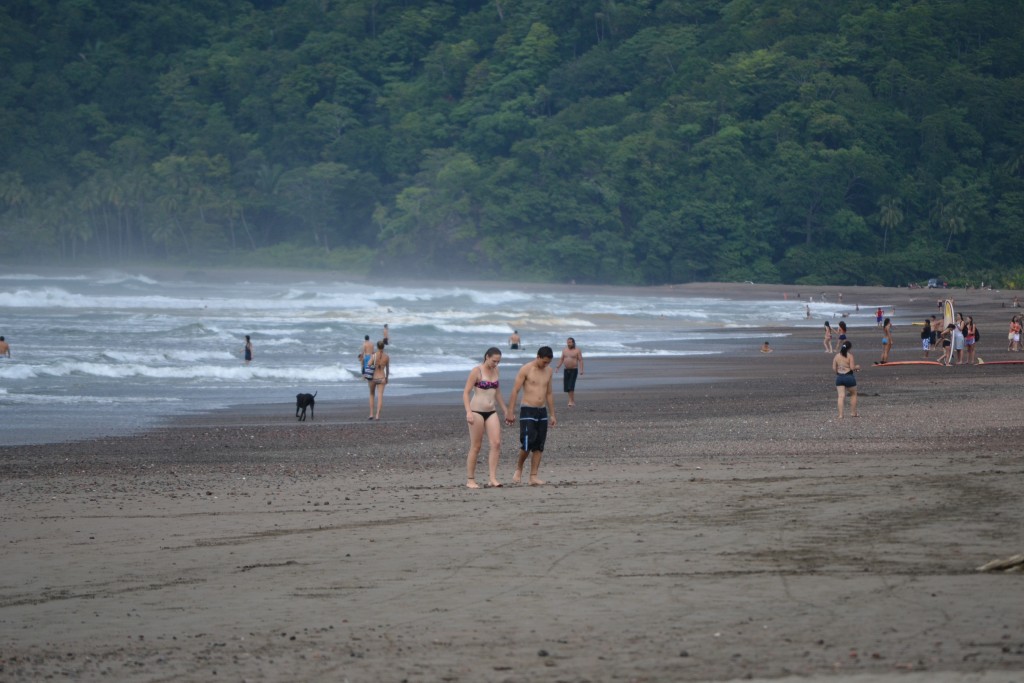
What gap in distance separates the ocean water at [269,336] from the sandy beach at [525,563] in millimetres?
5614

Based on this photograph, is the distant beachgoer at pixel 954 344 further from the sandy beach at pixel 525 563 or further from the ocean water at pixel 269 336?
the sandy beach at pixel 525 563

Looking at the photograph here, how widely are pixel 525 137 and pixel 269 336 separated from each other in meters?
65.6

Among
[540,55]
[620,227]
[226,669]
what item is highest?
[540,55]

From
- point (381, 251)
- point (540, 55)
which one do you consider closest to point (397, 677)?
point (381, 251)

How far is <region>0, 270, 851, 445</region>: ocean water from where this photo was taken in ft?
69.6

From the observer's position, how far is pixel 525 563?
7.95 meters

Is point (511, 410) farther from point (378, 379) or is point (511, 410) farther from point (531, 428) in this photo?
point (378, 379)

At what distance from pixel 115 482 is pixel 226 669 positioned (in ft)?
20.8

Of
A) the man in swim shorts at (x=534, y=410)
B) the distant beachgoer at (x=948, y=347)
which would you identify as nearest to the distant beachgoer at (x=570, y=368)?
the man in swim shorts at (x=534, y=410)

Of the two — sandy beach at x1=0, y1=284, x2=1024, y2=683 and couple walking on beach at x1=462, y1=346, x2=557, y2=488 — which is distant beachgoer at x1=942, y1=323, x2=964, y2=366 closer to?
sandy beach at x1=0, y1=284, x2=1024, y2=683

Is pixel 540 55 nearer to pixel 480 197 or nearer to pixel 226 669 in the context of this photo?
pixel 480 197

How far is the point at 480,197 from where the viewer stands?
94.9 m

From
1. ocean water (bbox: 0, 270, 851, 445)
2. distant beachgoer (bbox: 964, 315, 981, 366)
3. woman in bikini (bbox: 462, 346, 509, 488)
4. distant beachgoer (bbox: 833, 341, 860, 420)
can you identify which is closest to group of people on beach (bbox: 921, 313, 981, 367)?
distant beachgoer (bbox: 964, 315, 981, 366)

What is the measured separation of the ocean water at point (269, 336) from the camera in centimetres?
2122
